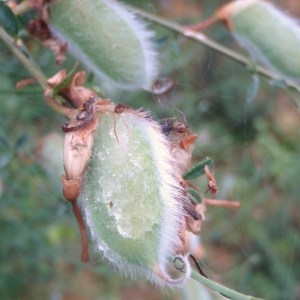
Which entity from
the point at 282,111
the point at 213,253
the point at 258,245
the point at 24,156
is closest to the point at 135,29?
the point at 24,156

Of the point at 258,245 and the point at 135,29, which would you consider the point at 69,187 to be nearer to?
the point at 135,29

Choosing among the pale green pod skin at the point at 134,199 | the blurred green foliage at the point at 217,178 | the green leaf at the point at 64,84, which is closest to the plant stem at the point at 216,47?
the blurred green foliage at the point at 217,178

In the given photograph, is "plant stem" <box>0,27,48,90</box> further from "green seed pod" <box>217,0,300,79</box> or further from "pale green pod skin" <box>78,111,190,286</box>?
"green seed pod" <box>217,0,300,79</box>

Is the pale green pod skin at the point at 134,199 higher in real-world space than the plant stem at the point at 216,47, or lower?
higher

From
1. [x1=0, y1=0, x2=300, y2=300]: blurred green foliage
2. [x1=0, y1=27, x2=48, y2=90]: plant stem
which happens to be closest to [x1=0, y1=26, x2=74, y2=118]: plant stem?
[x1=0, y1=27, x2=48, y2=90]: plant stem

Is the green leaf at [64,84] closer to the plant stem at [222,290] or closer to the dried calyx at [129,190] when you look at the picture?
the dried calyx at [129,190]
